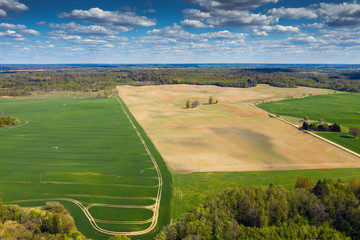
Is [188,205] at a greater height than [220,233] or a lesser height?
lesser

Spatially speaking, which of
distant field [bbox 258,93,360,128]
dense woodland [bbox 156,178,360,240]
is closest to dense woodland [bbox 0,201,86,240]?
dense woodland [bbox 156,178,360,240]

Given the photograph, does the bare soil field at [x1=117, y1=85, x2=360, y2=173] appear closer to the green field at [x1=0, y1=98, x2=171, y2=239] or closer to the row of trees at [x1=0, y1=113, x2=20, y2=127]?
the green field at [x1=0, y1=98, x2=171, y2=239]

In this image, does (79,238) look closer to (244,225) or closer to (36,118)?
(244,225)

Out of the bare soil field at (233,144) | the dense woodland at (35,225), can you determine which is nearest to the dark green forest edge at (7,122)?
the bare soil field at (233,144)

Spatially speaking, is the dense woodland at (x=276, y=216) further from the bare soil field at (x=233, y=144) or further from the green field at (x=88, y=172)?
the bare soil field at (x=233, y=144)

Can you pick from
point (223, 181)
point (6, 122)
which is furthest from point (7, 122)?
point (223, 181)

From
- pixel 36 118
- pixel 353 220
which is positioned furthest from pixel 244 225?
pixel 36 118
